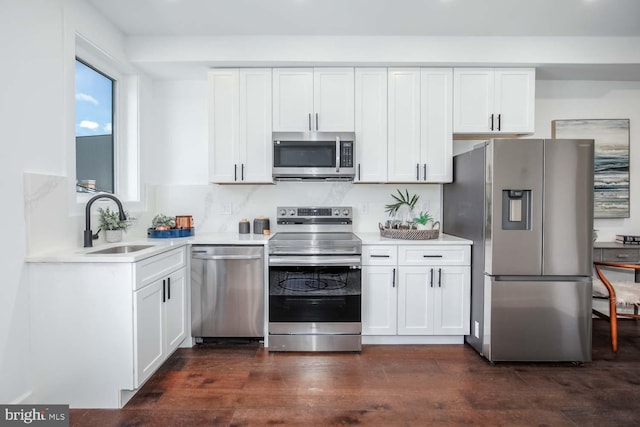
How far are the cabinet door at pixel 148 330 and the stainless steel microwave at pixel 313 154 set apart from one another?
1413 mm

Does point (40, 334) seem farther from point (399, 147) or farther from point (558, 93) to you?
point (558, 93)

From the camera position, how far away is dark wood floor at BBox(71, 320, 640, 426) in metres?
1.97

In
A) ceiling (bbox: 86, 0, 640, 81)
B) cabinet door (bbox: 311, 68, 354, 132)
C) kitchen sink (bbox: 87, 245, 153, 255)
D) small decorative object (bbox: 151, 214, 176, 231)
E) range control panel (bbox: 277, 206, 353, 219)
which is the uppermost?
ceiling (bbox: 86, 0, 640, 81)

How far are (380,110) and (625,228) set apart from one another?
111 inches

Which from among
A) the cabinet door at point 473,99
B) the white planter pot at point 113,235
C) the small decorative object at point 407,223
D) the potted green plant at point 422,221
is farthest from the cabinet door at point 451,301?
the white planter pot at point 113,235

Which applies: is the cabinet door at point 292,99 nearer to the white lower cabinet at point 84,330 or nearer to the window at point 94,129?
the window at point 94,129

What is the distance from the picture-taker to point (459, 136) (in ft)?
10.9

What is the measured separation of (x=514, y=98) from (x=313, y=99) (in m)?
1.81

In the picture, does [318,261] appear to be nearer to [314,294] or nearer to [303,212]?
[314,294]

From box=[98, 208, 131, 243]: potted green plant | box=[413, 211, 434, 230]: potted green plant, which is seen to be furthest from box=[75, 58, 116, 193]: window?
box=[413, 211, 434, 230]: potted green plant

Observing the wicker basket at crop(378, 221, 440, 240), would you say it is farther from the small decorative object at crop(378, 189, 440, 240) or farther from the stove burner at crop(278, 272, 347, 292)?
the stove burner at crop(278, 272, 347, 292)

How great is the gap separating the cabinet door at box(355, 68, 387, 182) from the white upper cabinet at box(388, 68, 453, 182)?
0.06m

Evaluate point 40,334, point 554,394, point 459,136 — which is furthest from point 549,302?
point 40,334

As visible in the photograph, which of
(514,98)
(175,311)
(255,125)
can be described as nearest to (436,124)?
(514,98)
